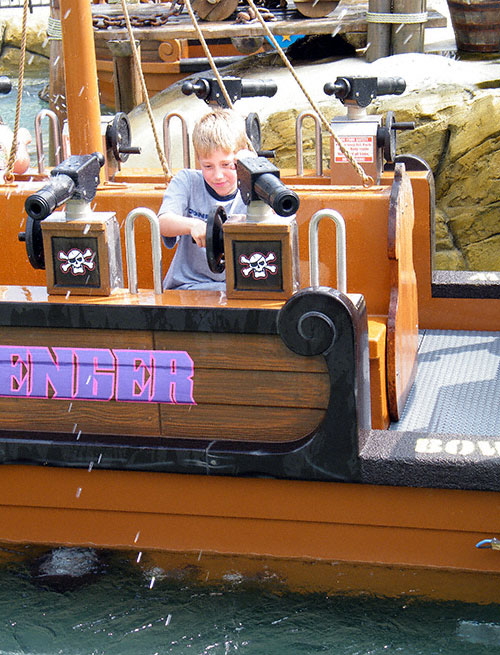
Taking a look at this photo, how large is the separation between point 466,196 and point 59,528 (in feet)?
16.8

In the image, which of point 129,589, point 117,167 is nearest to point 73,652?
point 129,589

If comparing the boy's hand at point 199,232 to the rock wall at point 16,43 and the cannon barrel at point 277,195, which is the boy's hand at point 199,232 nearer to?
the cannon barrel at point 277,195

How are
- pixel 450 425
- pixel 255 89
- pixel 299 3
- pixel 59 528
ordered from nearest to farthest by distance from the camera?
pixel 59 528, pixel 450 425, pixel 255 89, pixel 299 3

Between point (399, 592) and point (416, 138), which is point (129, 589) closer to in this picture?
point (399, 592)

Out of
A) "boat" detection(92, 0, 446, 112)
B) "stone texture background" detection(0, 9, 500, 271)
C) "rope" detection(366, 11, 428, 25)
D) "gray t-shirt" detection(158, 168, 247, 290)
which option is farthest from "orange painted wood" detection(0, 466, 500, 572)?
"boat" detection(92, 0, 446, 112)

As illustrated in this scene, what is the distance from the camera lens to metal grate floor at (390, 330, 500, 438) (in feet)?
12.8

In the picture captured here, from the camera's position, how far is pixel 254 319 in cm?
317

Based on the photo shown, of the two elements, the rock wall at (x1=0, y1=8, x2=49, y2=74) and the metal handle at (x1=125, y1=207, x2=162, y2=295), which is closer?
the metal handle at (x1=125, y1=207, x2=162, y2=295)

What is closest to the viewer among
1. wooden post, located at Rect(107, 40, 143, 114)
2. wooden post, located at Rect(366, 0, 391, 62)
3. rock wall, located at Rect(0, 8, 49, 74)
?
wooden post, located at Rect(366, 0, 391, 62)

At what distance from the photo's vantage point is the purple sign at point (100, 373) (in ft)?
10.9

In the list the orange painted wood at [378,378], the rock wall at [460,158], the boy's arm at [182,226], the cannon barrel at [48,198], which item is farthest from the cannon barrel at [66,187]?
the rock wall at [460,158]

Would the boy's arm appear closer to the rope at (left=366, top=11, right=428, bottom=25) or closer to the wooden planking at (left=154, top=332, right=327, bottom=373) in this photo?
the wooden planking at (left=154, top=332, right=327, bottom=373)

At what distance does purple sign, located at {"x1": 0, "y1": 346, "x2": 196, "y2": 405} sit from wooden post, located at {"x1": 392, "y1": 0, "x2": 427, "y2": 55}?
21.9 ft

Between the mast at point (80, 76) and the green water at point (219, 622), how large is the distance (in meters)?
2.13
